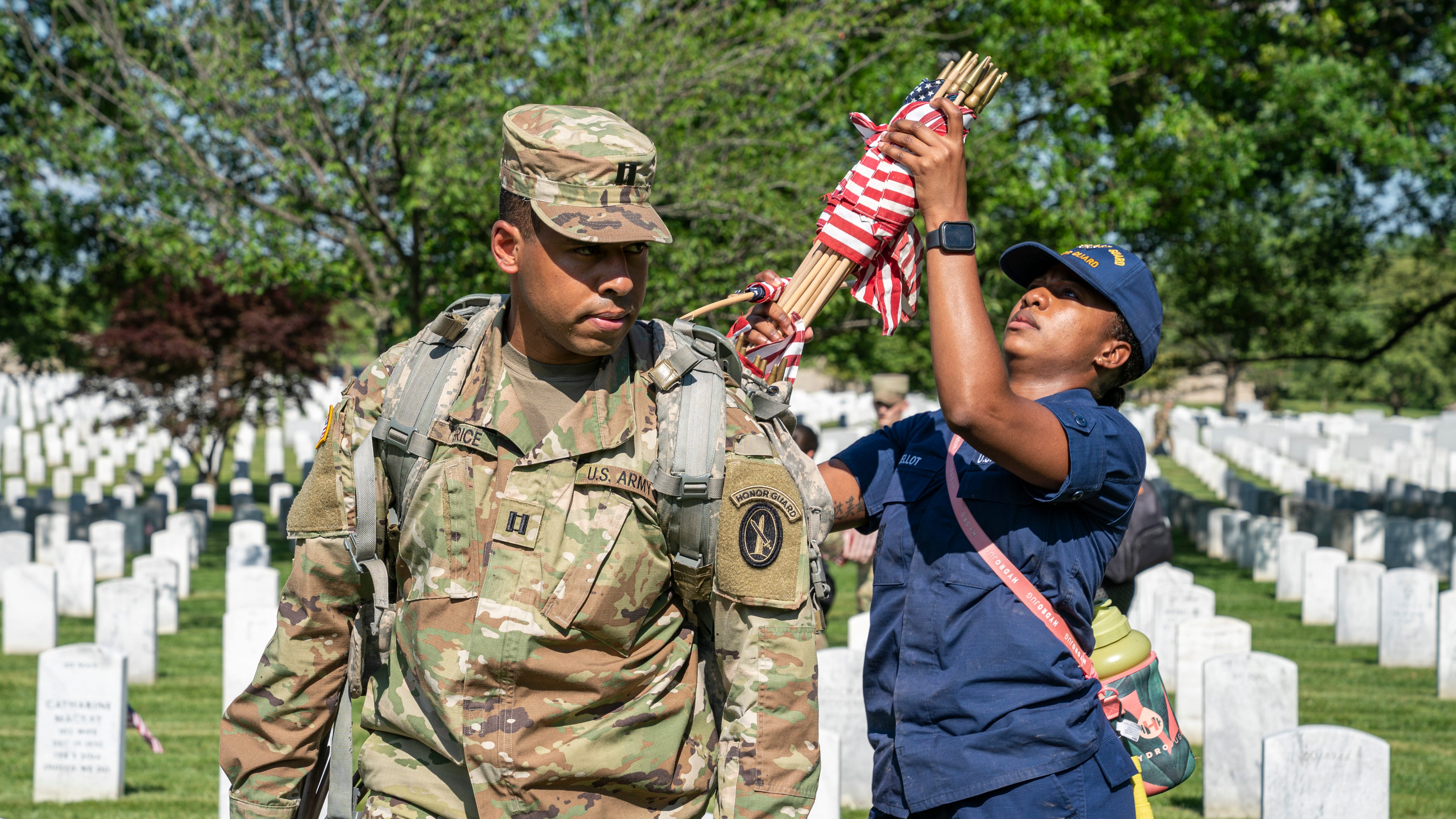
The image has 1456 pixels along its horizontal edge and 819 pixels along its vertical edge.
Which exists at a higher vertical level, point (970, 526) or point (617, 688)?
point (970, 526)

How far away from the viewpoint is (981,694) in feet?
8.81

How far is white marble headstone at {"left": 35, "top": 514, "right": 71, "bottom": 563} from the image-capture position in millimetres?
15438

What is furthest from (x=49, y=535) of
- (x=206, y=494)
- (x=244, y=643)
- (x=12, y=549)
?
(x=244, y=643)

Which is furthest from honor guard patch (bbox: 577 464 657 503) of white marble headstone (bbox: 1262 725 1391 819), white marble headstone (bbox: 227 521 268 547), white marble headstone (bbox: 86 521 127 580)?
white marble headstone (bbox: 86 521 127 580)

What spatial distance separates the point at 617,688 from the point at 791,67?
10.5m

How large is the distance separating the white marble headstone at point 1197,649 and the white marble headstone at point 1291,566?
242 inches

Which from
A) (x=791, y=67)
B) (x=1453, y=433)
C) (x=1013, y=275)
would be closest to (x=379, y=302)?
(x=791, y=67)

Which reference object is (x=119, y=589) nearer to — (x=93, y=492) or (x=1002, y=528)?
(x=1002, y=528)

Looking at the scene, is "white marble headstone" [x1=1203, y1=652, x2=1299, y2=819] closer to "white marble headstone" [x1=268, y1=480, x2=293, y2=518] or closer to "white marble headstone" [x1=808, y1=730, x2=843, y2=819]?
"white marble headstone" [x1=808, y1=730, x2=843, y2=819]

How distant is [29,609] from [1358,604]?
38.2 ft

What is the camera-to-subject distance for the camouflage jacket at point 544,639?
243 cm

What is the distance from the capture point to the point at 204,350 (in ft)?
67.1

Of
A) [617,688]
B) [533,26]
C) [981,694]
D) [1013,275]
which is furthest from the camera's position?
[533,26]

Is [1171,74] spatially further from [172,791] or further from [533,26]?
[172,791]
